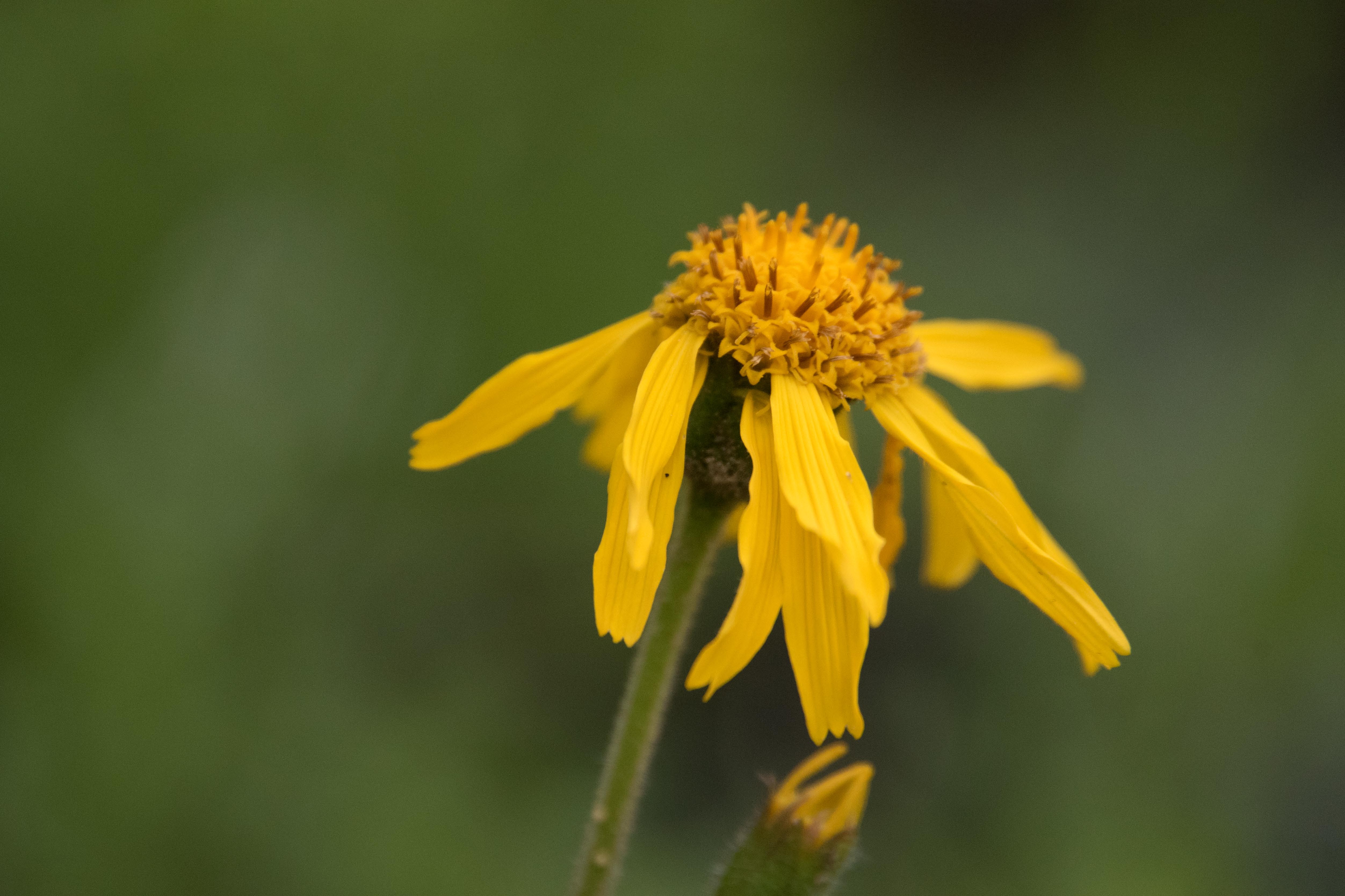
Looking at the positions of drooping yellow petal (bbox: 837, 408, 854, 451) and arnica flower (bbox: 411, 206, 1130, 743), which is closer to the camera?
arnica flower (bbox: 411, 206, 1130, 743)

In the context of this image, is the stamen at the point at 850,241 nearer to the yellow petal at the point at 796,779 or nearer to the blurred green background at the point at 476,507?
the yellow petal at the point at 796,779

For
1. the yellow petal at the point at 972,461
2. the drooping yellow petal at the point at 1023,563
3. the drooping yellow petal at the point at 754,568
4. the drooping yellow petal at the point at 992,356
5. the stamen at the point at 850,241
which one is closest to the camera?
Answer: the drooping yellow petal at the point at 754,568

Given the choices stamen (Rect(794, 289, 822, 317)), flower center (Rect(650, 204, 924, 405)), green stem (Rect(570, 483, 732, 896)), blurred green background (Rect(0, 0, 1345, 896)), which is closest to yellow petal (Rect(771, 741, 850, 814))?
green stem (Rect(570, 483, 732, 896))

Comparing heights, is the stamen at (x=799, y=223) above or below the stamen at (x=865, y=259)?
above

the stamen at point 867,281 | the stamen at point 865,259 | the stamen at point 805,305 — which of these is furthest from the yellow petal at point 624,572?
the stamen at point 865,259

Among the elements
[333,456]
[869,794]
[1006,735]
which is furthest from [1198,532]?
[333,456]

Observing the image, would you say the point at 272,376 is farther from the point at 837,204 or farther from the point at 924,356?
the point at 837,204

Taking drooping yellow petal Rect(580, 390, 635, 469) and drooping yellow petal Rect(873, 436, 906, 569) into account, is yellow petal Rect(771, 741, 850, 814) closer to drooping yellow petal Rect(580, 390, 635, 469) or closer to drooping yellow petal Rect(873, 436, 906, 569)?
drooping yellow petal Rect(873, 436, 906, 569)
